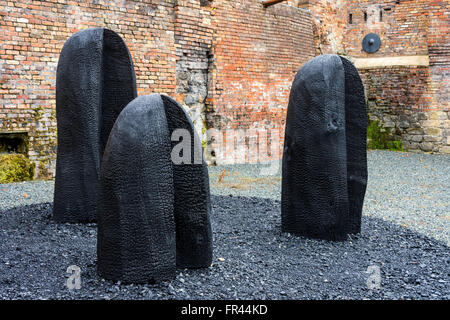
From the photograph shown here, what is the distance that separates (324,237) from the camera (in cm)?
397

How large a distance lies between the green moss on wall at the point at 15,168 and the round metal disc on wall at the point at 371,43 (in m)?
11.9

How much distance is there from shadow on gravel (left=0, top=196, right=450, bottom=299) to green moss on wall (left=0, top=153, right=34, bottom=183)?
2270mm

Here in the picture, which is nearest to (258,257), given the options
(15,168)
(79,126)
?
(79,126)

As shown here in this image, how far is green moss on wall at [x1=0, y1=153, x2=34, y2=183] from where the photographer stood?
6863mm

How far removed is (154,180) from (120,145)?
308 mm

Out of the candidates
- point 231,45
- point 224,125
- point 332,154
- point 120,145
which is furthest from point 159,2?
point 120,145

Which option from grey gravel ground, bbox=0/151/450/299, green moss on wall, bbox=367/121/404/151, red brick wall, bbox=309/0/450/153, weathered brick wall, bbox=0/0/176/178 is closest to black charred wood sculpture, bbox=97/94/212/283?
grey gravel ground, bbox=0/151/450/299

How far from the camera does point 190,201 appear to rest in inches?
117

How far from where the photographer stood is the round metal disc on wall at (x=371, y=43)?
1480cm

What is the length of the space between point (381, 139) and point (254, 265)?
10656 millimetres

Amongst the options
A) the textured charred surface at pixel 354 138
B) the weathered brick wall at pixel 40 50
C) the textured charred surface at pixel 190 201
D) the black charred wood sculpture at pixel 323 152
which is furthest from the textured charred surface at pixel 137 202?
the weathered brick wall at pixel 40 50

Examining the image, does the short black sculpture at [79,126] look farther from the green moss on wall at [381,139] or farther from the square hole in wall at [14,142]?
the green moss on wall at [381,139]
